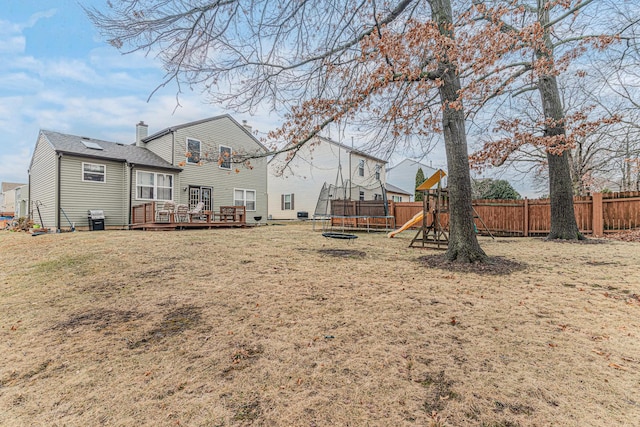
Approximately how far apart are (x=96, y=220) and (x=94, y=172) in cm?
242

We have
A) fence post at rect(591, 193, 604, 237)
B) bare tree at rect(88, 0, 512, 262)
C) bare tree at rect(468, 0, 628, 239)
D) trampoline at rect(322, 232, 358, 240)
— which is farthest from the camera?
fence post at rect(591, 193, 604, 237)

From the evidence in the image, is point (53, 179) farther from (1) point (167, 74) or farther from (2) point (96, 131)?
(1) point (167, 74)

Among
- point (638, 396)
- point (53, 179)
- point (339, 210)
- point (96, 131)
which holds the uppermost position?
point (96, 131)

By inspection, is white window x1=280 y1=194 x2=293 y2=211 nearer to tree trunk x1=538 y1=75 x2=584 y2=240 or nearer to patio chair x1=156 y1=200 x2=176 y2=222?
patio chair x1=156 y1=200 x2=176 y2=222

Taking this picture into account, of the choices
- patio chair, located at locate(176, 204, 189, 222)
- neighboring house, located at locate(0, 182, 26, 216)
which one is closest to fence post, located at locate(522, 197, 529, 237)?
patio chair, located at locate(176, 204, 189, 222)

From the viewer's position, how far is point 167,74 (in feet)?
13.6

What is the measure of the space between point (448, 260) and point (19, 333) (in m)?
6.29

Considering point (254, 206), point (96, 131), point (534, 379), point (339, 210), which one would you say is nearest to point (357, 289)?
point (534, 379)

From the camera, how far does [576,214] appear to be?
38.5 feet

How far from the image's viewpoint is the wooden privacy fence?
11.0 metres

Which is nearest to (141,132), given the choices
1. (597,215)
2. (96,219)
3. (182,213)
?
(96,219)

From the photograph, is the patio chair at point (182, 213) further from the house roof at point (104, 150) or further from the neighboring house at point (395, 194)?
the neighboring house at point (395, 194)

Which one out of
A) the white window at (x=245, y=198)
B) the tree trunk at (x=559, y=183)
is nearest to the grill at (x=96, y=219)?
the white window at (x=245, y=198)

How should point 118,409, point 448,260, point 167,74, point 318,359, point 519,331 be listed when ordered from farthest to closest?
1. point 448,260
2. point 167,74
3. point 519,331
4. point 318,359
5. point 118,409
